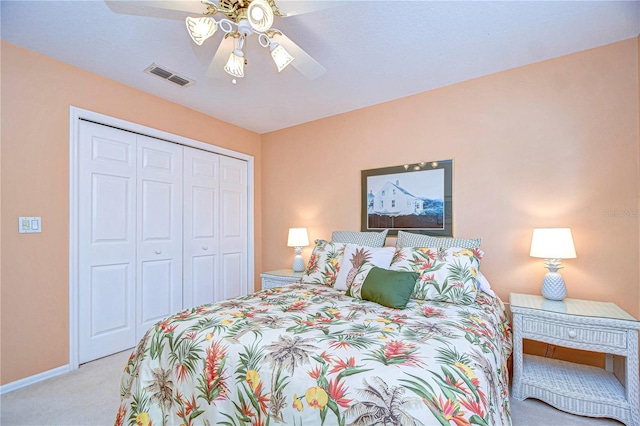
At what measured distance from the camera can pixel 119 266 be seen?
2.73 metres

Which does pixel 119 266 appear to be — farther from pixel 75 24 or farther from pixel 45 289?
pixel 75 24

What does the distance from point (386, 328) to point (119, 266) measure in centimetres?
251

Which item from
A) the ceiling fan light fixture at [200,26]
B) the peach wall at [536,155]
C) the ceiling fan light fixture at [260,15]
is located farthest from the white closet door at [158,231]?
the ceiling fan light fixture at [260,15]

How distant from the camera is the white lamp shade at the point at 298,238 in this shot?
11.3 ft

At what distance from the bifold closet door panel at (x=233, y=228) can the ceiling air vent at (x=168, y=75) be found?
1115mm

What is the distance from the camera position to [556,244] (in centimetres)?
204

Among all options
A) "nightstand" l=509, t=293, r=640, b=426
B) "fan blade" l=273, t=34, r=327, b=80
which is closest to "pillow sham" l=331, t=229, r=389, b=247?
"nightstand" l=509, t=293, r=640, b=426

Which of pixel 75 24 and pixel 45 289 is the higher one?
pixel 75 24

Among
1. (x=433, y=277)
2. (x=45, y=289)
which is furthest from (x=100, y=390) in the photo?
(x=433, y=277)

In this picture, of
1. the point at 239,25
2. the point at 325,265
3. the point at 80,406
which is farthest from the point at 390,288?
the point at 80,406

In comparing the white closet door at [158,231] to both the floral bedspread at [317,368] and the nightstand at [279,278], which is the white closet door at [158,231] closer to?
the nightstand at [279,278]

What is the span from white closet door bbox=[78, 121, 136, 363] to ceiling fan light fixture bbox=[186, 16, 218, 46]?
1709 mm

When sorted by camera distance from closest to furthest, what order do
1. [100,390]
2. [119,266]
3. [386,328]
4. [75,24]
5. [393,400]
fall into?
1. [393,400]
2. [386,328]
3. [75,24]
4. [100,390]
5. [119,266]

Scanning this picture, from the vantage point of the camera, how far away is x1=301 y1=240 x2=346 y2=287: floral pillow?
8.18ft
